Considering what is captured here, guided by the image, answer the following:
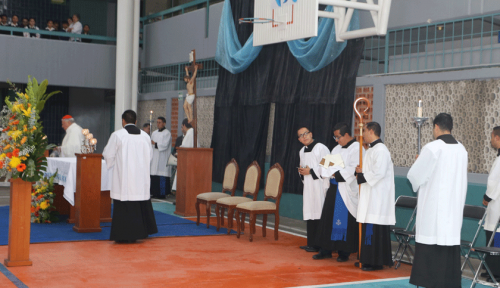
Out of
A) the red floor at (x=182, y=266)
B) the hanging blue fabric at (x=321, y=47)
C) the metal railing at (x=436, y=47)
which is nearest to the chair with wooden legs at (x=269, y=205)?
the red floor at (x=182, y=266)

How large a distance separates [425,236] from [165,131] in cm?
749

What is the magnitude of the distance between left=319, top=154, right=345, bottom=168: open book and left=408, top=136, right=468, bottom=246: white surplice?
120 centimetres

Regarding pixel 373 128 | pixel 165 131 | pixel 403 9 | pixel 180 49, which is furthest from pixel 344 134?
pixel 180 49

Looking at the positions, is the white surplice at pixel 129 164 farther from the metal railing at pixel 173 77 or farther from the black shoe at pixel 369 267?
the metal railing at pixel 173 77

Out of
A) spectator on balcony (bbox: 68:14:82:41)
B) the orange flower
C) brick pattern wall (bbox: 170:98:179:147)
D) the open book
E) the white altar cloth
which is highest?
spectator on balcony (bbox: 68:14:82:41)

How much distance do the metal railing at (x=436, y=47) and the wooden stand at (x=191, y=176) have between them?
284 cm

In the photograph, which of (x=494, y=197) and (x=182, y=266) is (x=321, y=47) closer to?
(x=494, y=197)

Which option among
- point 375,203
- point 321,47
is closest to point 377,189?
point 375,203

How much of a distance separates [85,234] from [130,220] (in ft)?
2.76

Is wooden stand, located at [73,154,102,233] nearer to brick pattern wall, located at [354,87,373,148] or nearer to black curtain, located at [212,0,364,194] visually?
black curtain, located at [212,0,364,194]

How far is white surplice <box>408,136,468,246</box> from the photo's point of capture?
16.3 feet

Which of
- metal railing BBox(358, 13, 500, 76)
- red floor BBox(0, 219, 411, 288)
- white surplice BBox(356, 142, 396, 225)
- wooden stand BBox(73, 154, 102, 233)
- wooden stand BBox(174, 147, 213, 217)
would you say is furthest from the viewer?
wooden stand BBox(174, 147, 213, 217)

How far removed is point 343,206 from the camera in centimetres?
629

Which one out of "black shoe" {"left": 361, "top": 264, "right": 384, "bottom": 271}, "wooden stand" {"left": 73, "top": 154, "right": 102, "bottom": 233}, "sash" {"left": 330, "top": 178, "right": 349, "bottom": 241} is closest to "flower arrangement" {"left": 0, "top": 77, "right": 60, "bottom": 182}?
"wooden stand" {"left": 73, "top": 154, "right": 102, "bottom": 233}
